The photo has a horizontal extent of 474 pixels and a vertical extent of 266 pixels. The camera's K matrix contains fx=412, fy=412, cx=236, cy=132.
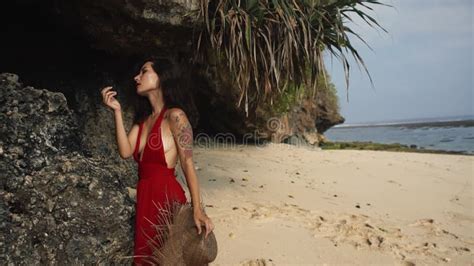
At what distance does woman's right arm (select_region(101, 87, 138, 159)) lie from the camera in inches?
95.8

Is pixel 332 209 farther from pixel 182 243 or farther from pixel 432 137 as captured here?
pixel 432 137

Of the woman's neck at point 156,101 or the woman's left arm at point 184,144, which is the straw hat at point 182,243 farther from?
the woman's neck at point 156,101

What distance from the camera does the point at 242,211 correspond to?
4.38m

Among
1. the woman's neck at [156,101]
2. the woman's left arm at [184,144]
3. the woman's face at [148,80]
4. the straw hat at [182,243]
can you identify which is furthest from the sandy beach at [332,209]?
the woman's face at [148,80]

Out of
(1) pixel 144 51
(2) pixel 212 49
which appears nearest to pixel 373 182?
(2) pixel 212 49

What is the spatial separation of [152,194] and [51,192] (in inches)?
20.9

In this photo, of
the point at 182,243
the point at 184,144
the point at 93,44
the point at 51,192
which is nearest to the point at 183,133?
the point at 184,144

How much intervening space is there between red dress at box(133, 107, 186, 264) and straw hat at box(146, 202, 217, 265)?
6 cm

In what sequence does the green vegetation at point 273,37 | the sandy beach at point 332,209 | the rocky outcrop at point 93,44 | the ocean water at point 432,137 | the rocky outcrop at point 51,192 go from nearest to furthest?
the rocky outcrop at point 51,192 → the sandy beach at point 332,209 → the rocky outcrop at point 93,44 → the green vegetation at point 273,37 → the ocean water at point 432,137

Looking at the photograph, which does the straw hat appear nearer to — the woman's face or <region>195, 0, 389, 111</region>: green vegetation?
the woman's face

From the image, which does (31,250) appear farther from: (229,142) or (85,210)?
(229,142)

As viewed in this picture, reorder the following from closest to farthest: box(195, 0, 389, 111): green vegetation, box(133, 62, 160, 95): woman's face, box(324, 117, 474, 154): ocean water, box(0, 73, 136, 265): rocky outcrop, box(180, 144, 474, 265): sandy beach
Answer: box(0, 73, 136, 265): rocky outcrop → box(133, 62, 160, 95): woman's face → box(180, 144, 474, 265): sandy beach → box(195, 0, 389, 111): green vegetation → box(324, 117, 474, 154): ocean water

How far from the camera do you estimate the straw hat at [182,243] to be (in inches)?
88.2


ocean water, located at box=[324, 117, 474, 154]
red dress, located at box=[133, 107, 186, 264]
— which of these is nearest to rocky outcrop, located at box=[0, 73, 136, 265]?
red dress, located at box=[133, 107, 186, 264]
